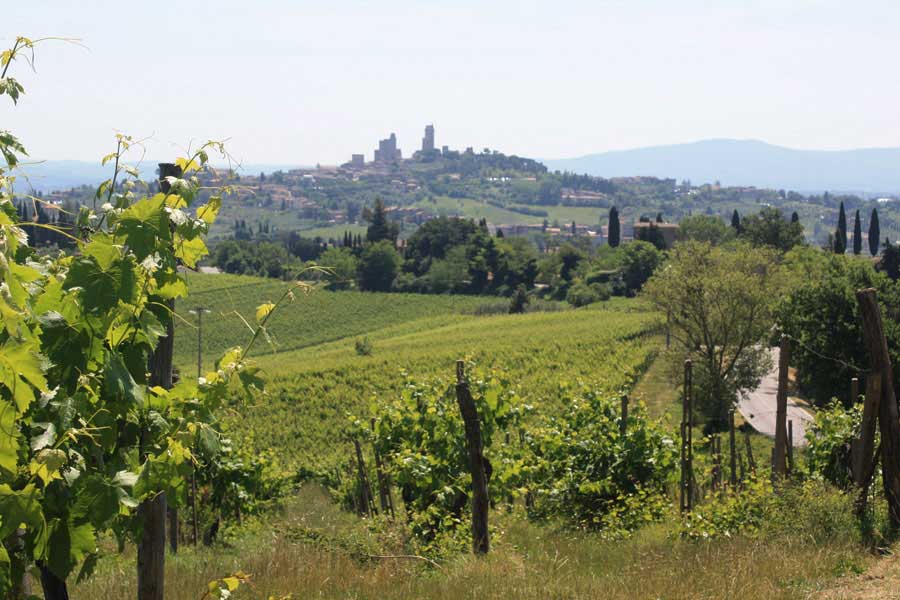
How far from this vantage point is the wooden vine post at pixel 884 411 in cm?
736

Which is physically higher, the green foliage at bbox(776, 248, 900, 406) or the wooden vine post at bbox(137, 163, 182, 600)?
the wooden vine post at bbox(137, 163, 182, 600)

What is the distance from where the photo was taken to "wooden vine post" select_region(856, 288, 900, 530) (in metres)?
7.36

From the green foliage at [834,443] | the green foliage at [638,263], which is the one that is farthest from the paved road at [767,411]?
the green foliage at [638,263]

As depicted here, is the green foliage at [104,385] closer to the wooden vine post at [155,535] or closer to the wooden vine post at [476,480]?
the wooden vine post at [155,535]

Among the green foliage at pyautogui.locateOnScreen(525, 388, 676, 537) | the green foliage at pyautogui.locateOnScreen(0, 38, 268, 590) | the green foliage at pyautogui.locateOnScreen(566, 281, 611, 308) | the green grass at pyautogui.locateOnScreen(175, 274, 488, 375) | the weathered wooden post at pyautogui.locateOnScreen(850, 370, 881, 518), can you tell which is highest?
the green foliage at pyautogui.locateOnScreen(0, 38, 268, 590)

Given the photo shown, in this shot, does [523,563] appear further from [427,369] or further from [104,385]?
[427,369]

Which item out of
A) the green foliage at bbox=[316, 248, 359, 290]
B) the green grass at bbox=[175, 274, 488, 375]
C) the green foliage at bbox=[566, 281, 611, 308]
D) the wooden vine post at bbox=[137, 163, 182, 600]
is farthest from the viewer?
the green foliage at bbox=[316, 248, 359, 290]

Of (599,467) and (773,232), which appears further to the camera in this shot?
(773,232)

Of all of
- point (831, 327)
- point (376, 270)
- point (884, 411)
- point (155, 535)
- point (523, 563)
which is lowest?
point (376, 270)

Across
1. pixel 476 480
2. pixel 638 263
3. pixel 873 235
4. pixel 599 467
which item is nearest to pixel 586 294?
pixel 638 263

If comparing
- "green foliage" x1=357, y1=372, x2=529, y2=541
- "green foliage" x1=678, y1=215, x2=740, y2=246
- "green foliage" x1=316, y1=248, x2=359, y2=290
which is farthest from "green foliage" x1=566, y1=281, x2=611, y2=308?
"green foliage" x1=357, y1=372, x2=529, y2=541

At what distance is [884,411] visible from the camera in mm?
7480

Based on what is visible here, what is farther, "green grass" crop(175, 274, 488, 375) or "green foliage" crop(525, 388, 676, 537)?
"green grass" crop(175, 274, 488, 375)

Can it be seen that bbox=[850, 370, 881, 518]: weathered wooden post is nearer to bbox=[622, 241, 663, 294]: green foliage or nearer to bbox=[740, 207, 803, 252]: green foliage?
bbox=[622, 241, 663, 294]: green foliage
